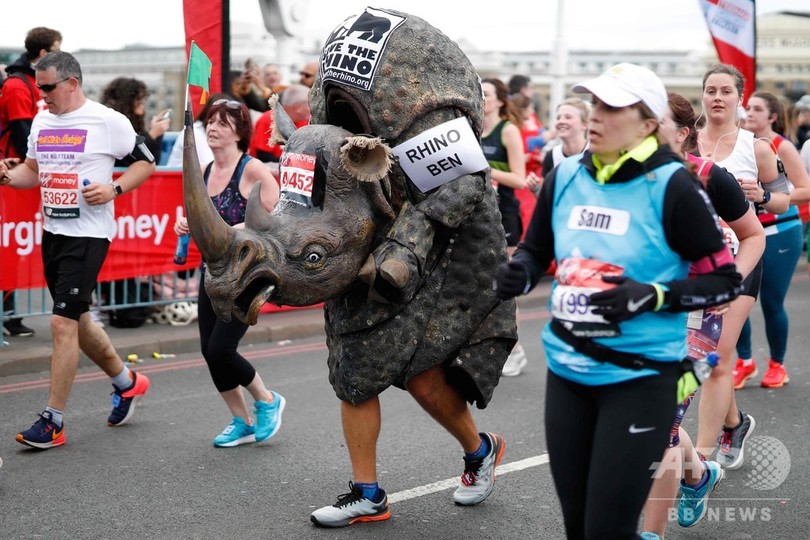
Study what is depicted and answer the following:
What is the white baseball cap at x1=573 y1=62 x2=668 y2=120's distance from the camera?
344cm

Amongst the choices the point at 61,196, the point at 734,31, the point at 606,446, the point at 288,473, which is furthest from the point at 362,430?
the point at 734,31

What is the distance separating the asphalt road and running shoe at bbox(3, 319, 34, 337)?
110 cm

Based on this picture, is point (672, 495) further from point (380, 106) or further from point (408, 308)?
point (380, 106)

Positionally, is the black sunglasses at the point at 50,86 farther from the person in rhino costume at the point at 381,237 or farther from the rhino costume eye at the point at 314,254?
the rhino costume eye at the point at 314,254

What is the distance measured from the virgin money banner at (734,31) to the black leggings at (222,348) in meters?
7.18

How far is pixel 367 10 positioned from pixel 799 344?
6.31m

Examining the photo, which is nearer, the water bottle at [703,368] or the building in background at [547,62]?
the water bottle at [703,368]

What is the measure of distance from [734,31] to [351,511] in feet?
27.3

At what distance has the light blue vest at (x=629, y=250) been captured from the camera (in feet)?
11.2

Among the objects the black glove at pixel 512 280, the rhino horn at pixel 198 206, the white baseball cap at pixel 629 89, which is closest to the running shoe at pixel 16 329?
the rhino horn at pixel 198 206

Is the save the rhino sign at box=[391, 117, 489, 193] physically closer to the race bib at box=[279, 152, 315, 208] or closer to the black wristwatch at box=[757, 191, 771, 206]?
the race bib at box=[279, 152, 315, 208]

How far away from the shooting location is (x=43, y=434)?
6023 millimetres

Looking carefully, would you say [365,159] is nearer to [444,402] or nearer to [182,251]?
[444,402]

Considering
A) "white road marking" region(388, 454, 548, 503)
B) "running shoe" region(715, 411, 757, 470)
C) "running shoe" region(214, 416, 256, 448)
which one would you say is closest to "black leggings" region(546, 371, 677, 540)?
"white road marking" region(388, 454, 548, 503)
